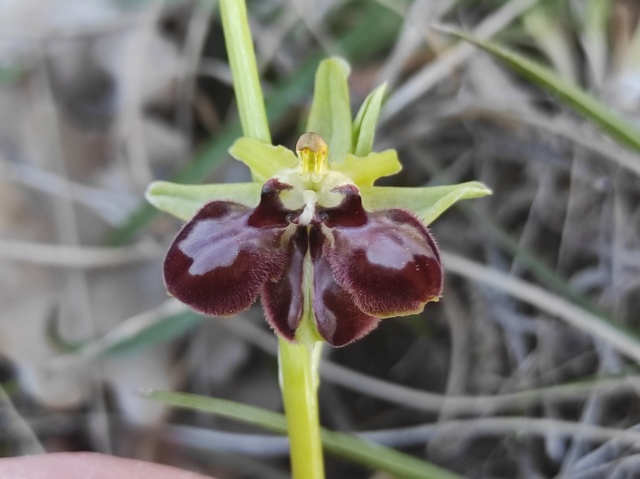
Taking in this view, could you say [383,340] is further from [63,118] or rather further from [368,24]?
[63,118]

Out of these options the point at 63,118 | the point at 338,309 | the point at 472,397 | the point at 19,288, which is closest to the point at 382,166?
the point at 338,309

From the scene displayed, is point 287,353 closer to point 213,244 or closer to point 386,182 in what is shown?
point 213,244

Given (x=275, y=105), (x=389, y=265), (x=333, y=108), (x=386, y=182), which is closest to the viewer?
(x=389, y=265)

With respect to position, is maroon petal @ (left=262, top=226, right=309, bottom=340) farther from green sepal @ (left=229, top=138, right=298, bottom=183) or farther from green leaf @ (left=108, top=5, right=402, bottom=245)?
green leaf @ (left=108, top=5, right=402, bottom=245)

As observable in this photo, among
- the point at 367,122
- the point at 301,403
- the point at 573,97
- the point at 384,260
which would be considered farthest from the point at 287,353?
the point at 573,97

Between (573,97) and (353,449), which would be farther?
(353,449)

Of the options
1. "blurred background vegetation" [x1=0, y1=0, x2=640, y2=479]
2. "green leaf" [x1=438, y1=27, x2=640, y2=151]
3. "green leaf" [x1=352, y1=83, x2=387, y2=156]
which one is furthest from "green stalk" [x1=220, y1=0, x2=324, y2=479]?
"blurred background vegetation" [x1=0, y1=0, x2=640, y2=479]
